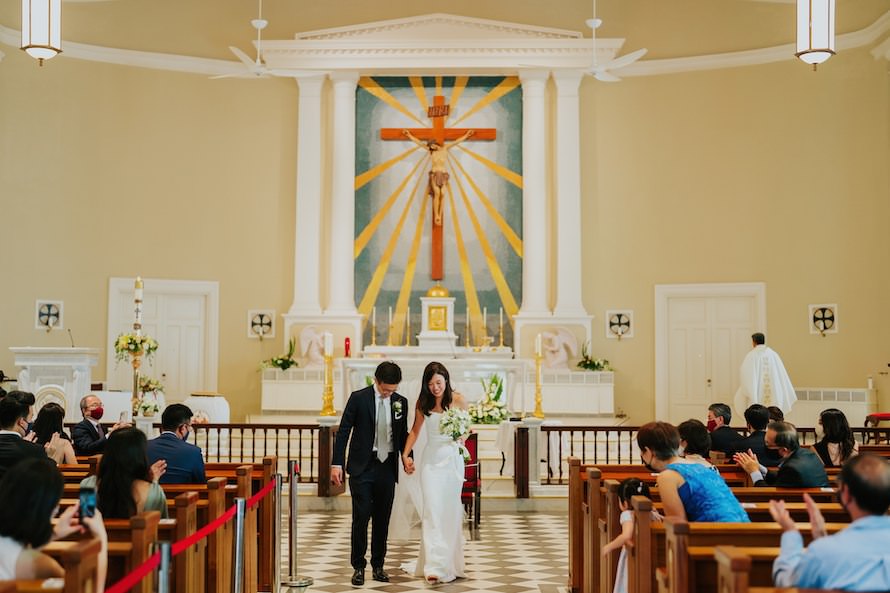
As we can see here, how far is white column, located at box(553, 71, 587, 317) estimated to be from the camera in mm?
16719

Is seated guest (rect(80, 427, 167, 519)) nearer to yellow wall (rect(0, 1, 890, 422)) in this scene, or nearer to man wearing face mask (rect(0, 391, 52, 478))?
man wearing face mask (rect(0, 391, 52, 478))

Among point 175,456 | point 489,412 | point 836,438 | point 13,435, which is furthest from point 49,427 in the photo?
point 489,412

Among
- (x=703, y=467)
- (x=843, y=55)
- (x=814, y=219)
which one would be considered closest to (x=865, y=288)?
(x=814, y=219)

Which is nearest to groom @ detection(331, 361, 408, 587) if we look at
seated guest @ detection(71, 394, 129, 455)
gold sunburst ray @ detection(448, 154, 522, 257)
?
seated guest @ detection(71, 394, 129, 455)

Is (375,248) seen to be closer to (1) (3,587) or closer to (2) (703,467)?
(2) (703,467)

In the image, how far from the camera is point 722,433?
26.3 ft

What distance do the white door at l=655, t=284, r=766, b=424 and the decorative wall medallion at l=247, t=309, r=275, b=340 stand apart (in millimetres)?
6302

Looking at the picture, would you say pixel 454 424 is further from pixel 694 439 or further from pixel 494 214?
pixel 494 214

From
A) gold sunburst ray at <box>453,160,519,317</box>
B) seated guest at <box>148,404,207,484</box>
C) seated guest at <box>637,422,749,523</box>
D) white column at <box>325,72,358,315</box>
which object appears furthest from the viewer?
gold sunburst ray at <box>453,160,519,317</box>

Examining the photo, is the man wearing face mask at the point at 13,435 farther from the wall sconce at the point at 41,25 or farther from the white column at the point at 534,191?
the white column at the point at 534,191

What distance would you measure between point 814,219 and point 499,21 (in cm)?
598

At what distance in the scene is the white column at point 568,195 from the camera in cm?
1672

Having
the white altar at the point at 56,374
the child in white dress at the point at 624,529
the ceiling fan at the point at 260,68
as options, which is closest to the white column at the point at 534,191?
the ceiling fan at the point at 260,68

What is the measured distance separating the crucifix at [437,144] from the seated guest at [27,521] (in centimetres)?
1376
